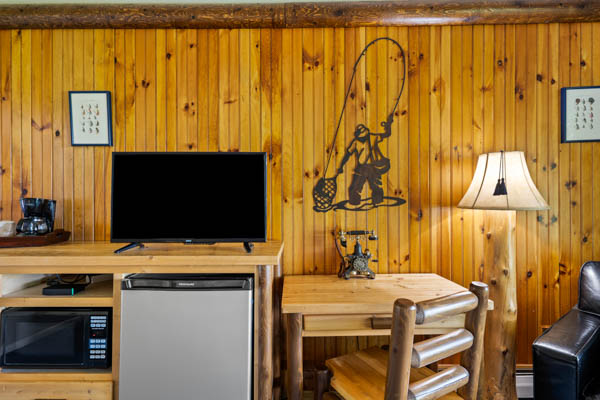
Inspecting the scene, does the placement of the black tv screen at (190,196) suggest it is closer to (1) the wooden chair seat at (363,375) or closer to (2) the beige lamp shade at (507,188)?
(1) the wooden chair seat at (363,375)

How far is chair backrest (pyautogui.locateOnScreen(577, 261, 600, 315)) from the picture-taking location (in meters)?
1.56

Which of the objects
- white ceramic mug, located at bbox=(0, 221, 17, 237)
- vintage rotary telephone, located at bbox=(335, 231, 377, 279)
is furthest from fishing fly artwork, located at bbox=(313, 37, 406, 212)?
white ceramic mug, located at bbox=(0, 221, 17, 237)

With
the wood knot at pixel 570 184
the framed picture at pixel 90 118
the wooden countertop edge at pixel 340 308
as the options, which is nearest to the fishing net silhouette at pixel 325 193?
the wooden countertop edge at pixel 340 308

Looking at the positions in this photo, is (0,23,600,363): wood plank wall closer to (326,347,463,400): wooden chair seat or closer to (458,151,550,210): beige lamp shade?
(458,151,550,210): beige lamp shade

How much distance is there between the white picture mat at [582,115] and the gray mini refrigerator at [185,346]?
2.32 m

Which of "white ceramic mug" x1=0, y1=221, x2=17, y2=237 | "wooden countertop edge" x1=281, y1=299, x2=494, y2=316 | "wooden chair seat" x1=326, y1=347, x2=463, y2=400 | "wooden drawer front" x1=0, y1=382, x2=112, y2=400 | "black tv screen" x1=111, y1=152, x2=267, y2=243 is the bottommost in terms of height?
"wooden drawer front" x1=0, y1=382, x2=112, y2=400

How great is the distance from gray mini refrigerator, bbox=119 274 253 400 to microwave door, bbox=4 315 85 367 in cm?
28

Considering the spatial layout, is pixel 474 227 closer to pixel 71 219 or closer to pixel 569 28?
pixel 569 28

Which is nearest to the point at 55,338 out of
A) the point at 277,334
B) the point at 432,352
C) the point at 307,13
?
the point at 277,334

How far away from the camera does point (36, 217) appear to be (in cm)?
178

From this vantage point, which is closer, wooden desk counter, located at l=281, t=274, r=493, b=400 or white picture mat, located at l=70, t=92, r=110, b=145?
wooden desk counter, located at l=281, t=274, r=493, b=400

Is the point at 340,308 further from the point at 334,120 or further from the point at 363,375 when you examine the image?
the point at 334,120

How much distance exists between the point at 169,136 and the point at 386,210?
1.52 m

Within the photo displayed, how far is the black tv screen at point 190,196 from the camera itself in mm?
1668
